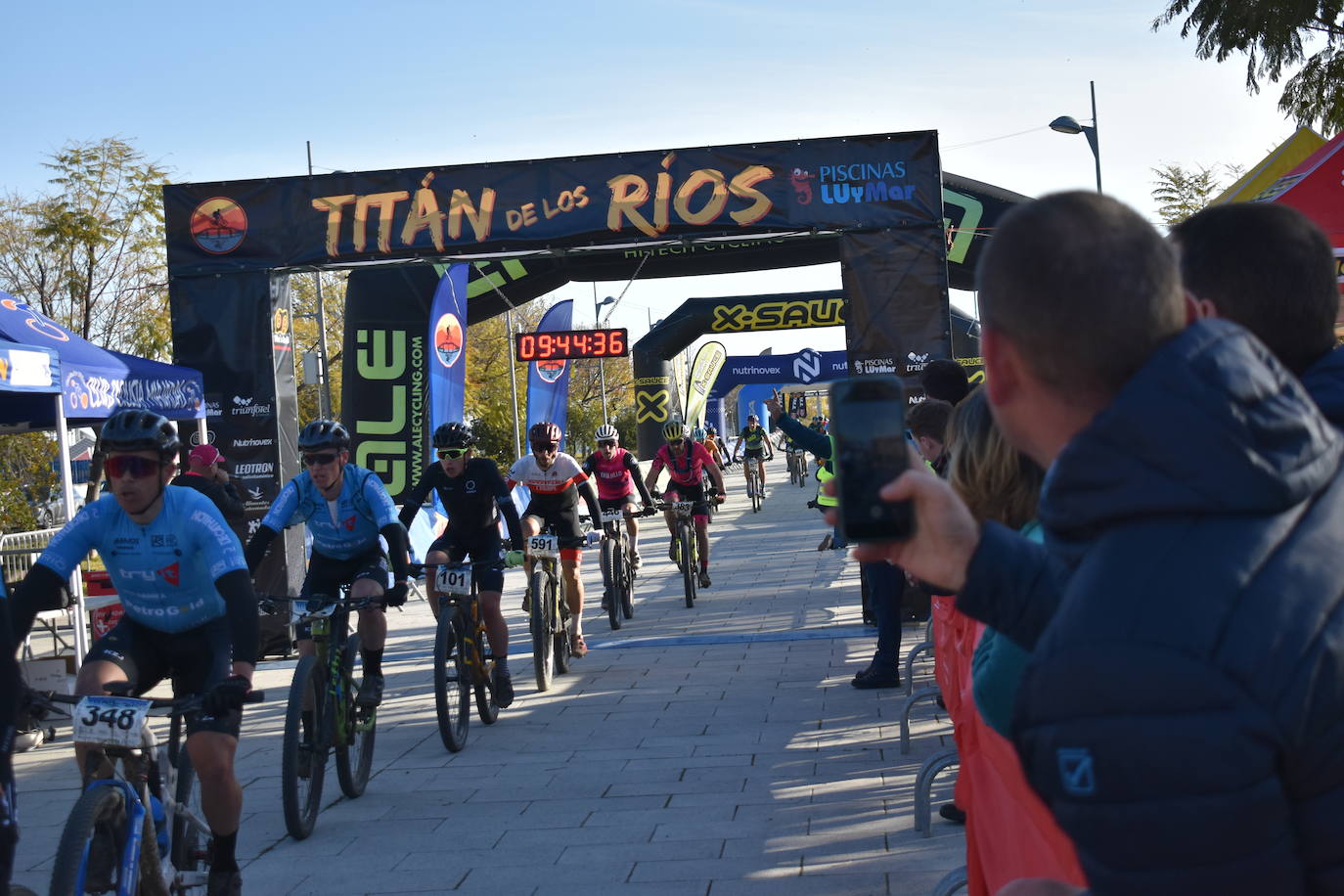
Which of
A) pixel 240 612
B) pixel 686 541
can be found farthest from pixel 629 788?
pixel 686 541

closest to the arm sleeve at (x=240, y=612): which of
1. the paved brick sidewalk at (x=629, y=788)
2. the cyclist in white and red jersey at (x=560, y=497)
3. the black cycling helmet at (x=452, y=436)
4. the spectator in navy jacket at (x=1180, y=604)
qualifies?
the paved brick sidewalk at (x=629, y=788)

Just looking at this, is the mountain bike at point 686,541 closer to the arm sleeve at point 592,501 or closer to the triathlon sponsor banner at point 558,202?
the arm sleeve at point 592,501

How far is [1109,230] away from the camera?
4.21 ft

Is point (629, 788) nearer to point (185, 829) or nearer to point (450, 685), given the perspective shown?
point (450, 685)

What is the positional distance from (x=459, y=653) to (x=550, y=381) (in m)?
16.7

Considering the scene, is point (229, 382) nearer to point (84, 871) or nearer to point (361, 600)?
point (361, 600)

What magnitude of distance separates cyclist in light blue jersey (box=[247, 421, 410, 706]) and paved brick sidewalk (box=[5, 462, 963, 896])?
0.91 metres

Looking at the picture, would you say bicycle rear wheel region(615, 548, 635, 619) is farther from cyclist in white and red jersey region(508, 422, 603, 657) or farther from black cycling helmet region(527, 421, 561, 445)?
black cycling helmet region(527, 421, 561, 445)

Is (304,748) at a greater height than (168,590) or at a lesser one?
lesser

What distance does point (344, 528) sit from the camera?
742 cm

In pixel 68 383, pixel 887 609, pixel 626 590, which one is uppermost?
pixel 68 383

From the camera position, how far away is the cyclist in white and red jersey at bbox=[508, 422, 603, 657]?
10875mm

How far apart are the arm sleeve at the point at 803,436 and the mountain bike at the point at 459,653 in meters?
2.32

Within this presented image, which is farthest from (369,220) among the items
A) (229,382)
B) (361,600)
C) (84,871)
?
(84,871)
